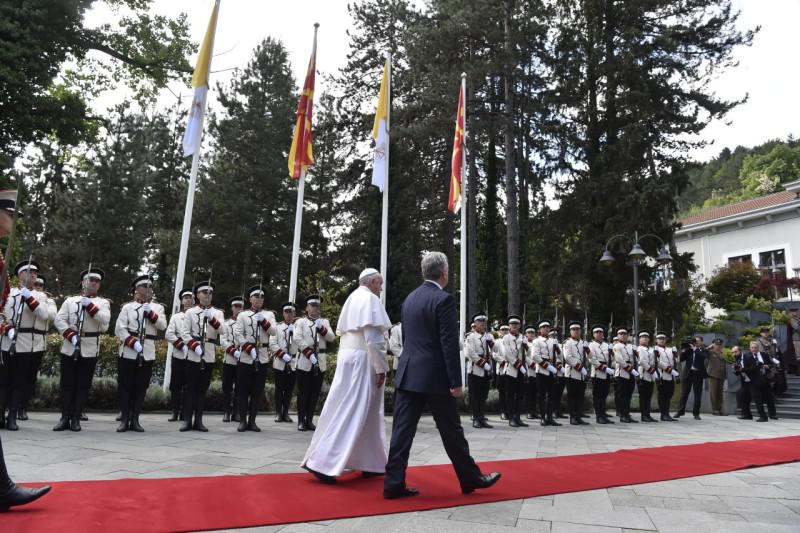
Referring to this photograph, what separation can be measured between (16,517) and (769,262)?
122 ft

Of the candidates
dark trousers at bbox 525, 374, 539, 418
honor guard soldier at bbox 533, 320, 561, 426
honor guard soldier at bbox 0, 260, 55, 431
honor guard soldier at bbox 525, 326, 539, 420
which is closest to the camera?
honor guard soldier at bbox 0, 260, 55, 431

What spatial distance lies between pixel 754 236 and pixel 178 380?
3413cm

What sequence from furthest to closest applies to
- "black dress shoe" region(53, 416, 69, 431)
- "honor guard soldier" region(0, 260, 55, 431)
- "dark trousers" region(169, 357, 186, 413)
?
"dark trousers" region(169, 357, 186, 413) < "black dress shoe" region(53, 416, 69, 431) < "honor guard soldier" region(0, 260, 55, 431)

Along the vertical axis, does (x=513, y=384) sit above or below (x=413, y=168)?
below

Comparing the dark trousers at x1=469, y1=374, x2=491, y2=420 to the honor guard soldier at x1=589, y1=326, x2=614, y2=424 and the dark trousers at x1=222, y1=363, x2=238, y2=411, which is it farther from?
the dark trousers at x1=222, y1=363, x2=238, y2=411

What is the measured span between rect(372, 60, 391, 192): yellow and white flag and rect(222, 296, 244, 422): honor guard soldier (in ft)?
18.8

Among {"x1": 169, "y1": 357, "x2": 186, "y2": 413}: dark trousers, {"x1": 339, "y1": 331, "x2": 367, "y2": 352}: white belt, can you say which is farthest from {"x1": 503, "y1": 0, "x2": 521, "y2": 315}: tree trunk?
{"x1": 339, "y1": 331, "x2": 367, "y2": 352}: white belt

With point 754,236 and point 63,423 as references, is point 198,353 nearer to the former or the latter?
point 63,423

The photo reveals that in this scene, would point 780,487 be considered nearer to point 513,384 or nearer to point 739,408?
point 513,384

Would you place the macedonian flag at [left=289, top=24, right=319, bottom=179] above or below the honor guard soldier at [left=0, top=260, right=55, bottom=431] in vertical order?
above

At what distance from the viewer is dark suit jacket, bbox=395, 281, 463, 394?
16.6 feet

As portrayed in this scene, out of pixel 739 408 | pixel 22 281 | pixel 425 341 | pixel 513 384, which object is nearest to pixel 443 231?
pixel 739 408

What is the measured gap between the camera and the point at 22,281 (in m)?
8.44

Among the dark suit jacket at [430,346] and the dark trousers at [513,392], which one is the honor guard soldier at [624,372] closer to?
the dark trousers at [513,392]
